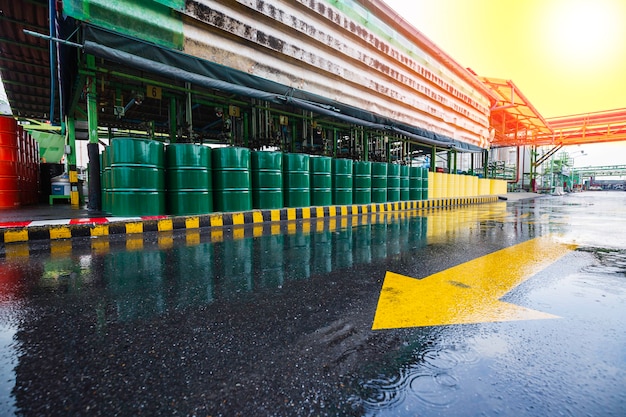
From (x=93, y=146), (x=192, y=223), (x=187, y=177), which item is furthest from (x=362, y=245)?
(x=93, y=146)

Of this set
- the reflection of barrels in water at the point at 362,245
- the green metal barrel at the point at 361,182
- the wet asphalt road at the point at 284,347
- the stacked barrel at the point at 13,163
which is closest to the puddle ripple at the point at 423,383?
the wet asphalt road at the point at 284,347

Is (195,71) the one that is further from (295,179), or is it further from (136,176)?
(295,179)

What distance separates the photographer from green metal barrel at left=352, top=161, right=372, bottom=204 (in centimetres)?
822

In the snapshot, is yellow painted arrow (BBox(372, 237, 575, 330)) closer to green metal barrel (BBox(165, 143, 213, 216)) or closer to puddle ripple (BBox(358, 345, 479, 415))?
puddle ripple (BBox(358, 345, 479, 415))

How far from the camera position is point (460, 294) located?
1.94 meters

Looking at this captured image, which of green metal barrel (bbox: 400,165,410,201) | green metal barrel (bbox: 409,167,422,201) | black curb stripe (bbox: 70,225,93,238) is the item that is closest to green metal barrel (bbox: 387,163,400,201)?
green metal barrel (bbox: 400,165,410,201)

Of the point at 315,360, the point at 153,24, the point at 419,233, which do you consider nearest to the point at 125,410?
the point at 315,360

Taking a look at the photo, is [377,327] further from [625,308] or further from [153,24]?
[153,24]

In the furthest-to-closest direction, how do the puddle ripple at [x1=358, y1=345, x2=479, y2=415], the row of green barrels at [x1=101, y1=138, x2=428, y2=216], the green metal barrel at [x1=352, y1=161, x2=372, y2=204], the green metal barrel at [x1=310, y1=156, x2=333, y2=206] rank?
the green metal barrel at [x1=352, y1=161, x2=372, y2=204] → the green metal barrel at [x1=310, y1=156, x2=333, y2=206] → the row of green barrels at [x1=101, y1=138, x2=428, y2=216] → the puddle ripple at [x1=358, y1=345, x2=479, y2=415]

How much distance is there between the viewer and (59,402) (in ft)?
3.08

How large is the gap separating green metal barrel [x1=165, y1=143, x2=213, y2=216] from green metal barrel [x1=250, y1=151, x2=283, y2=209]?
104 centimetres

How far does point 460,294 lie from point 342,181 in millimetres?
5912

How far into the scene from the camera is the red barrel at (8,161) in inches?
254

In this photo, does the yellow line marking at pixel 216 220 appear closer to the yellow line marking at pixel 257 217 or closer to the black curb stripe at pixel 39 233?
the yellow line marking at pixel 257 217
